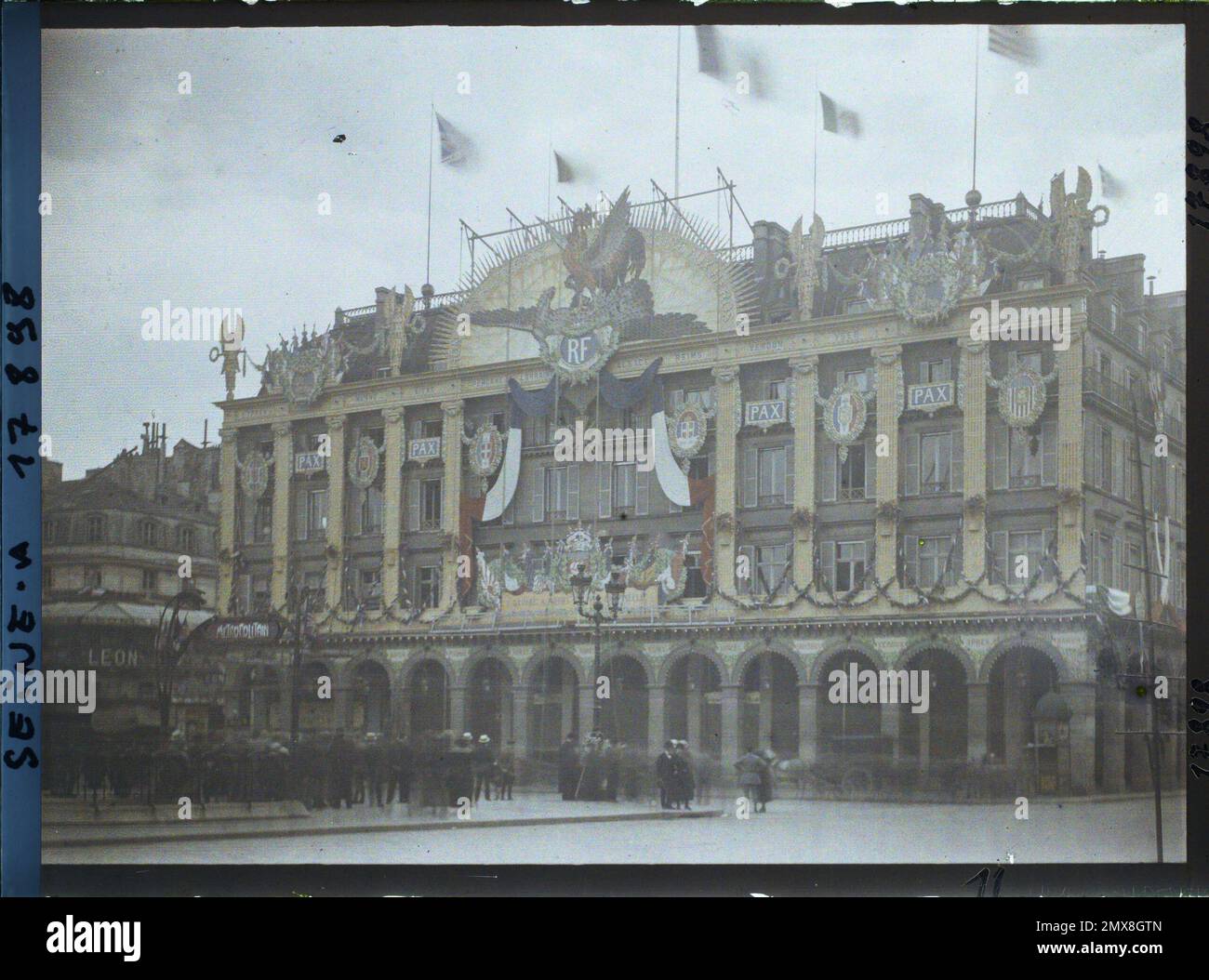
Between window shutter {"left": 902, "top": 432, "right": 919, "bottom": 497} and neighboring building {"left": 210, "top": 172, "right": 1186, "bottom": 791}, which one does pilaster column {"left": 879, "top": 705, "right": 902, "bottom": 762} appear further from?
window shutter {"left": 902, "top": 432, "right": 919, "bottom": 497}

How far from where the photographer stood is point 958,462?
5.95 metres

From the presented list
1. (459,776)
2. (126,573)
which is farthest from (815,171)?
(126,573)

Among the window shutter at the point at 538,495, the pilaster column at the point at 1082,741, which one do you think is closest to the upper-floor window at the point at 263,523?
the window shutter at the point at 538,495

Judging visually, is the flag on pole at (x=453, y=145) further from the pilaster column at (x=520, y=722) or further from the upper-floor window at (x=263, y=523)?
the pilaster column at (x=520, y=722)

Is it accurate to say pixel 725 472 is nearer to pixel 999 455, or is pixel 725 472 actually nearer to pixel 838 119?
pixel 999 455

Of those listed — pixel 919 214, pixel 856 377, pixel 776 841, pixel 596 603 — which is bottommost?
pixel 776 841

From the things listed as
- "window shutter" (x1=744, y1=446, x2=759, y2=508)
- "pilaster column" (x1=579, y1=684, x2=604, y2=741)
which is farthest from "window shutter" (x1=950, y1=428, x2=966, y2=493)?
"pilaster column" (x1=579, y1=684, x2=604, y2=741)

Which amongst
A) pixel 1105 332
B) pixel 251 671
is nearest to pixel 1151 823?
pixel 1105 332

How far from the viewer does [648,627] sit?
6.19m

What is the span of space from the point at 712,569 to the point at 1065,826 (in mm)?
1728

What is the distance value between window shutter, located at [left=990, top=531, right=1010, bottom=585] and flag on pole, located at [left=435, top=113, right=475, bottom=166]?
263cm

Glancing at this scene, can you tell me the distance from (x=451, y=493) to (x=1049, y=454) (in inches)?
98.6

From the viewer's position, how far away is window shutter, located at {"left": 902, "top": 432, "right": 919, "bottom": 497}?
598 cm
